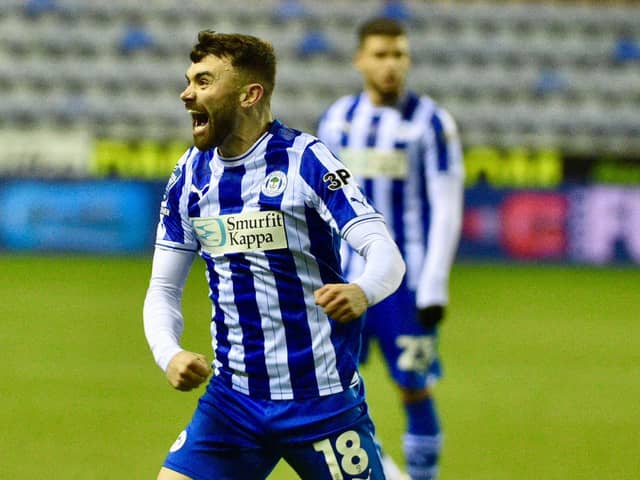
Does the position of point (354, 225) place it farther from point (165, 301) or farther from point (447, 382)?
point (447, 382)

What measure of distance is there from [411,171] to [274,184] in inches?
95.6

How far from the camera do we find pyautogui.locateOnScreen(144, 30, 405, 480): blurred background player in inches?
140

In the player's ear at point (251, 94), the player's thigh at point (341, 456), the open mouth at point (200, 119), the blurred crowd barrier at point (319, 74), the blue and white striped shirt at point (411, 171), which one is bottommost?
the blurred crowd barrier at point (319, 74)

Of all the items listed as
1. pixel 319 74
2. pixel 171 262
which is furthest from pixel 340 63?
pixel 171 262

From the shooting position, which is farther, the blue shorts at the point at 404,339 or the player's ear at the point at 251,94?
the blue shorts at the point at 404,339

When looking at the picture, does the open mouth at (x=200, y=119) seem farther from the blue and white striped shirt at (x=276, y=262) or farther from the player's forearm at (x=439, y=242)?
the player's forearm at (x=439, y=242)

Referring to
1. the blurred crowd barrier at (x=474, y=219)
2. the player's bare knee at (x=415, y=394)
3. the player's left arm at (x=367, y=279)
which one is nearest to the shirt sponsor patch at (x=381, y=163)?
the player's bare knee at (x=415, y=394)

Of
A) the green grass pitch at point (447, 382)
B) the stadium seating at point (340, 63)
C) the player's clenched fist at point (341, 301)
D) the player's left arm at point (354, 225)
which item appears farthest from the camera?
the stadium seating at point (340, 63)

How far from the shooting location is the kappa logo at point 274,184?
3.57 m

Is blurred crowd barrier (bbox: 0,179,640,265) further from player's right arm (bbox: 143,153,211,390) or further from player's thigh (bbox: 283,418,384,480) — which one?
player's thigh (bbox: 283,418,384,480)

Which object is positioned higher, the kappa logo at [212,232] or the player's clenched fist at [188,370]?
the kappa logo at [212,232]

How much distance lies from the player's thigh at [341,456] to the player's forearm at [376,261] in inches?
17.6

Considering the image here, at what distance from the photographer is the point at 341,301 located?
3174 mm

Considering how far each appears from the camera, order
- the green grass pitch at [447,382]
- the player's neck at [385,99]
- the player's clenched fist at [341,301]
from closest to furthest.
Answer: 1. the player's clenched fist at [341,301]
2. the player's neck at [385,99]
3. the green grass pitch at [447,382]
